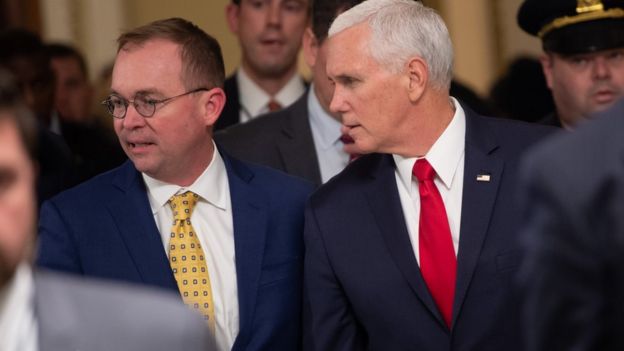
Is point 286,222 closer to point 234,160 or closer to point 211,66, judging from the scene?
point 234,160

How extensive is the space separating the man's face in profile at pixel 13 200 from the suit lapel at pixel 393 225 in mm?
1557

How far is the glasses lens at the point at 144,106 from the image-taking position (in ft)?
12.2

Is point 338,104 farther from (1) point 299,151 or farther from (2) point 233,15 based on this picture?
(2) point 233,15

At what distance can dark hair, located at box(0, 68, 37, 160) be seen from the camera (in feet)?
6.75

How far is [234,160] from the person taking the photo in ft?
12.8

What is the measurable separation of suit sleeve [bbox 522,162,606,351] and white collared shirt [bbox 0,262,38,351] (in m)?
0.69

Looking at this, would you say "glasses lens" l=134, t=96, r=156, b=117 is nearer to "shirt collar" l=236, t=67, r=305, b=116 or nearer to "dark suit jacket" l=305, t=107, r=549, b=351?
"dark suit jacket" l=305, t=107, r=549, b=351

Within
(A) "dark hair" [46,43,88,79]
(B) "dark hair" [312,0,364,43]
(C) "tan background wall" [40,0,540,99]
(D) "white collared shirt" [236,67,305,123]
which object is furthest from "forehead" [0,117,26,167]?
(C) "tan background wall" [40,0,540,99]

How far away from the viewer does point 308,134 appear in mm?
4438

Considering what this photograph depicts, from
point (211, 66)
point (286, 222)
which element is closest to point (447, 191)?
point (286, 222)

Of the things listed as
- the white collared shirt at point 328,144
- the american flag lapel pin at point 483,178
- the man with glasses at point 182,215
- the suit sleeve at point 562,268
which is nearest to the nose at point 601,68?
the white collared shirt at point 328,144

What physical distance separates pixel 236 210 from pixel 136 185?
26 centimetres

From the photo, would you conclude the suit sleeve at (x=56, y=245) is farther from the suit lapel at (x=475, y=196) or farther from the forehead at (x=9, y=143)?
the forehead at (x=9, y=143)

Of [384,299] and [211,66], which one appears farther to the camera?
[211,66]
